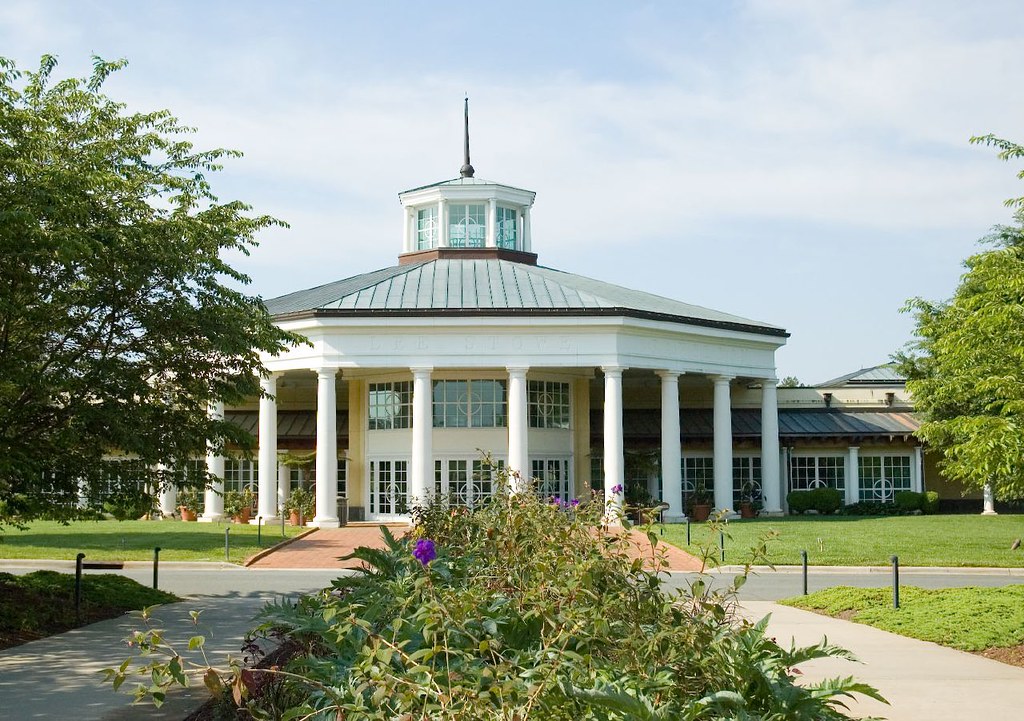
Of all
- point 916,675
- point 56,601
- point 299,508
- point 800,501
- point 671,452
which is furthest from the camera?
point 800,501

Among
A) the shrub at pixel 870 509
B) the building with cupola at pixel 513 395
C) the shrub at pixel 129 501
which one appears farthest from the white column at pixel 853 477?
the shrub at pixel 129 501

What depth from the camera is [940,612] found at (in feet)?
47.0

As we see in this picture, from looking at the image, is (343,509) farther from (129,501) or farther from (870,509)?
(129,501)

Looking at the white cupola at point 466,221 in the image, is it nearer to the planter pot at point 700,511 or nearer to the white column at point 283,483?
the white column at point 283,483

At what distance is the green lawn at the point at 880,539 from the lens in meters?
24.3

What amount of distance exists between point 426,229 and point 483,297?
8.97 meters

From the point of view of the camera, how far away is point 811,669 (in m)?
10.7

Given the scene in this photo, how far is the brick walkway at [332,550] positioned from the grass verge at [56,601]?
4.57 m

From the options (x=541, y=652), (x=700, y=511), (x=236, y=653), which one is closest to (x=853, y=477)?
(x=700, y=511)

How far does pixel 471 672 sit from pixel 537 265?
39914 mm

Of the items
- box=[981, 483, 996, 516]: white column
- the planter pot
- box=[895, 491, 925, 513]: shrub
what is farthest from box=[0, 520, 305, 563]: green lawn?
box=[981, 483, 996, 516]: white column

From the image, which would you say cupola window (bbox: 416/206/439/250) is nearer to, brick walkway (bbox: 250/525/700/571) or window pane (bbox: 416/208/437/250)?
window pane (bbox: 416/208/437/250)

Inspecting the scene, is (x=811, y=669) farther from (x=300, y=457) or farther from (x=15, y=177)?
(x=300, y=457)

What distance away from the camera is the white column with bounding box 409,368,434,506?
112ft
